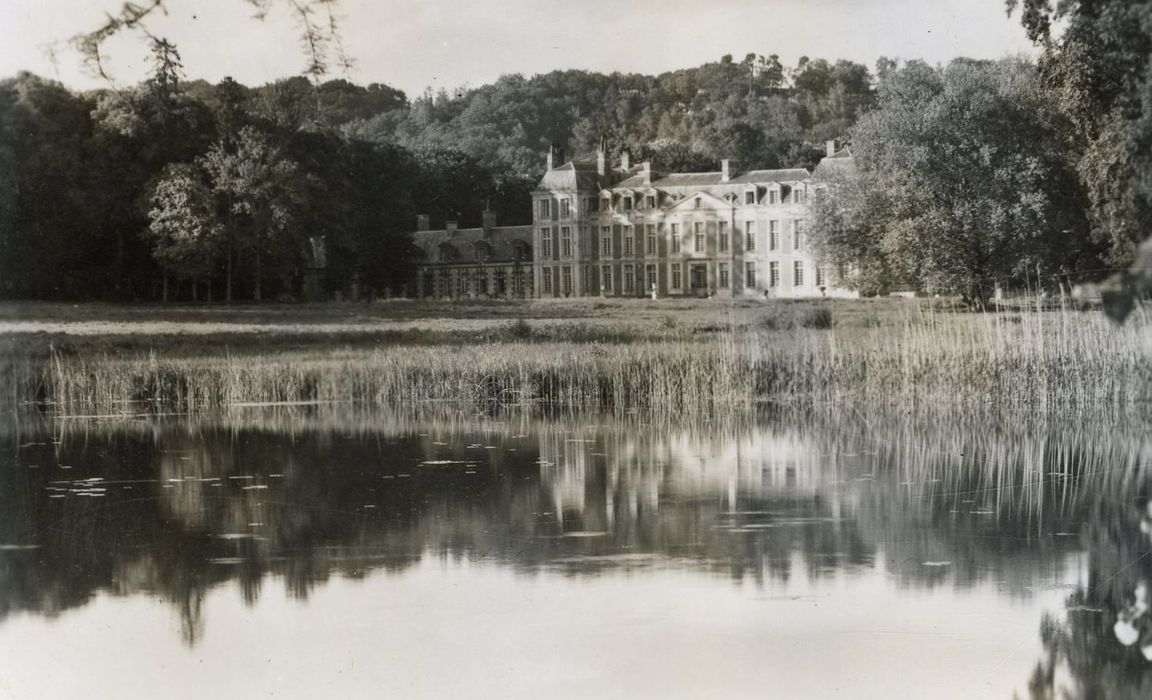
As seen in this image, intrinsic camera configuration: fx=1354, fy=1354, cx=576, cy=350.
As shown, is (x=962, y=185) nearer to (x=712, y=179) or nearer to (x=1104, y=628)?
(x=712, y=179)

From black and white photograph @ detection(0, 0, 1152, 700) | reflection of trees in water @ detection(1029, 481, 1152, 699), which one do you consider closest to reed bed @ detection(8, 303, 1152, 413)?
black and white photograph @ detection(0, 0, 1152, 700)

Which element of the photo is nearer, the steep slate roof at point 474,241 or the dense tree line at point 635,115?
the dense tree line at point 635,115

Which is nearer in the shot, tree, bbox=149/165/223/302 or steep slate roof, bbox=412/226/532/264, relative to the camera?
tree, bbox=149/165/223/302

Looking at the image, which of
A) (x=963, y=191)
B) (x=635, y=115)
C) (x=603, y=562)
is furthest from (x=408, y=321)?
(x=603, y=562)

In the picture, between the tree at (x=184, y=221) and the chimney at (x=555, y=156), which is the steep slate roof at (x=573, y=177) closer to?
the chimney at (x=555, y=156)

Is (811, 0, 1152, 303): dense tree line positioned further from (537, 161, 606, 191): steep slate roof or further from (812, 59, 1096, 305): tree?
(537, 161, 606, 191): steep slate roof

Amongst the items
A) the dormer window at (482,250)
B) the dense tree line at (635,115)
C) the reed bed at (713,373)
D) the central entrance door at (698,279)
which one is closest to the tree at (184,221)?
the reed bed at (713,373)
